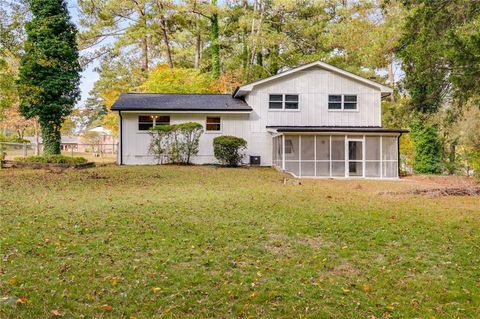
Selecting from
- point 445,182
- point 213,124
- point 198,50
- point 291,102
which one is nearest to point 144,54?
point 198,50

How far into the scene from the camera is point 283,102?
2317cm

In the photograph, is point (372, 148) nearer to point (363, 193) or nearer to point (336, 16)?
point (363, 193)

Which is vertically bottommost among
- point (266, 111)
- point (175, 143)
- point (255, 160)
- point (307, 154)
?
point (255, 160)

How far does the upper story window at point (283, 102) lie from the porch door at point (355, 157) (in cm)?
429

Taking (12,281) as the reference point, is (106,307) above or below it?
below

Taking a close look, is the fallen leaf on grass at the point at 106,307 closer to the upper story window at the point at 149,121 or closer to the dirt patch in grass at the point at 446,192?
the dirt patch in grass at the point at 446,192

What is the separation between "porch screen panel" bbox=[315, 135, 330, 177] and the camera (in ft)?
65.7

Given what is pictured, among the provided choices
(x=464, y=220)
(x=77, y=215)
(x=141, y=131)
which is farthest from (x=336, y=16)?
(x=77, y=215)

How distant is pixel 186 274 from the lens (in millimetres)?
5234

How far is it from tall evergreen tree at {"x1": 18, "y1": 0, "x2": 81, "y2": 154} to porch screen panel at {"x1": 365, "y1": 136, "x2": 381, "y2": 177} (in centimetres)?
1603

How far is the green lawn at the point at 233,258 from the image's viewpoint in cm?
446

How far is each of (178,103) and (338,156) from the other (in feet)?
29.9

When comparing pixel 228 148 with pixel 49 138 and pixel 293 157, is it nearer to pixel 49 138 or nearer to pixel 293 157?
pixel 293 157

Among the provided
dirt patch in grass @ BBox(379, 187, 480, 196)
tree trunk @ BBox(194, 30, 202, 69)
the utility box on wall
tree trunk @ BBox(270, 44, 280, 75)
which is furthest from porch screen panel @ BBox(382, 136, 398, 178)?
tree trunk @ BBox(194, 30, 202, 69)
